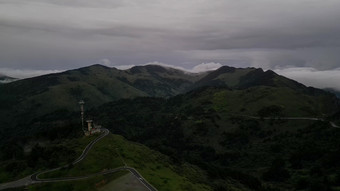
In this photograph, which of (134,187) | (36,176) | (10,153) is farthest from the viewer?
(10,153)

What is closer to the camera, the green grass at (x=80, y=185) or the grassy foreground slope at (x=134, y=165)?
the green grass at (x=80, y=185)

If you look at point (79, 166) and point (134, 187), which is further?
point (79, 166)

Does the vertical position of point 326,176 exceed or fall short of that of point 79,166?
it falls short

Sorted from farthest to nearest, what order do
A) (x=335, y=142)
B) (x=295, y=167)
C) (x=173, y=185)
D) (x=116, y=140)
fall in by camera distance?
(x=335, y=142), (x=295, y=167), (x=116, y=140), (x=173, y=185)

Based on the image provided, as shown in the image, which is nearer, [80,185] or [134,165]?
[80,185]

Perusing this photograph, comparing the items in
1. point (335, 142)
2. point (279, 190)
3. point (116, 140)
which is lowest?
point (279, 190)

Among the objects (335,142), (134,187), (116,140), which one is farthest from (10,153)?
(335,142)

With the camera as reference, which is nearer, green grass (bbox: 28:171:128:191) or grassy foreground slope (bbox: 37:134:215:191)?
green grass (bbox: 28:171:128:191)

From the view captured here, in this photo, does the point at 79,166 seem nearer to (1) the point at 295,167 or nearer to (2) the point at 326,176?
(2) the point at 326,176

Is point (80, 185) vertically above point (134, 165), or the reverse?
point (134, 165)
